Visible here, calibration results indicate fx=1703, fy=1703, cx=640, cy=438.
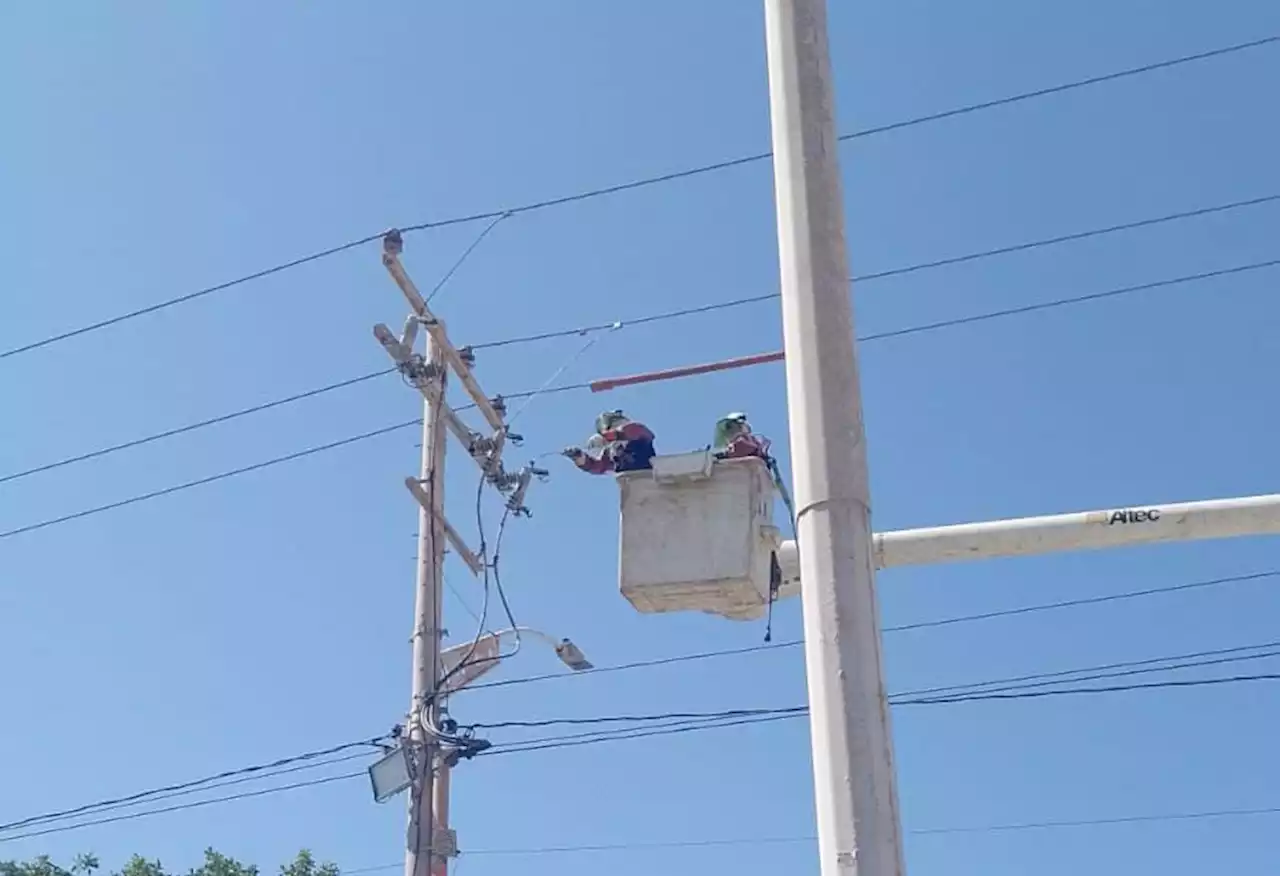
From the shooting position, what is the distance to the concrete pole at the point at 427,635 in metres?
12.1

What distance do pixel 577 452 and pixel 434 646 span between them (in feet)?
18.3

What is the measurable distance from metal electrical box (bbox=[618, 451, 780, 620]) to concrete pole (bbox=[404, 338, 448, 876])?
22.6 feet

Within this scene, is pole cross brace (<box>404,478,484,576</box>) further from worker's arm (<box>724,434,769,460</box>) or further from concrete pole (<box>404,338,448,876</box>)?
worker's arm (<box>724,434,769,460</box>)

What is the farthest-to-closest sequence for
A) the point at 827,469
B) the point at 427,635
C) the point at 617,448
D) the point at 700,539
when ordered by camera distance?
the point at 427,635
the point at 617,448
the point at 700,539
the point at 827,469

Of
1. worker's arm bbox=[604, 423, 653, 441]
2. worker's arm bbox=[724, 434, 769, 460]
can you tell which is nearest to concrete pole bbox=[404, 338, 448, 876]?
worker's arm bbox=[604, 423, 653, 441]

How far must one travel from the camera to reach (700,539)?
563 cm

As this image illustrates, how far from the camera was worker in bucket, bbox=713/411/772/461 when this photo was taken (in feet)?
20.0

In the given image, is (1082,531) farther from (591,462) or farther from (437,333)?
(437,333)

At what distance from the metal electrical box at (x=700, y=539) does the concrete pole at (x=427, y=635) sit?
6.90 meters

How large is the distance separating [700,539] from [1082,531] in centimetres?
128

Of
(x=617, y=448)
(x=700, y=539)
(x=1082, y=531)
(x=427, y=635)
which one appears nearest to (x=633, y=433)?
(x=617, y=448)

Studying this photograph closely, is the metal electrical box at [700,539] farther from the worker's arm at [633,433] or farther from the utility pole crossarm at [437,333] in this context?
the utility pole crossarm at [437,333]

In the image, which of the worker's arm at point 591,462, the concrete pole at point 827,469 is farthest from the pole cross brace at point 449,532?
the concrete pole at point 827,469

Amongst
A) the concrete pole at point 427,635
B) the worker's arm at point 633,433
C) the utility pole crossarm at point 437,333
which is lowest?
the worker's arm at point 633,433
